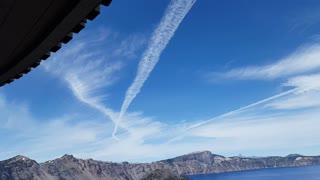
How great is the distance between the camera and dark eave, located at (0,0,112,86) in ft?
29.1

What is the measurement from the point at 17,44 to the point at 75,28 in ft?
10.8

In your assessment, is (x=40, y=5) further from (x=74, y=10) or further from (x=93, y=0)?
(x=93, y=0)

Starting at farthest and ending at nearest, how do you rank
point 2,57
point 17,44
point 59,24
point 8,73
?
point 8,73 < point 2,57 < point 17,44 < point 59,24

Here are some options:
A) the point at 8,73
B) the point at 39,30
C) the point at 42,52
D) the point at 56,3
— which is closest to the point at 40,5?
the point at 56,3

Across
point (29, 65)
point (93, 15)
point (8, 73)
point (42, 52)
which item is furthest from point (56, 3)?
point (8, 73)

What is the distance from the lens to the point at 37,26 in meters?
10.5

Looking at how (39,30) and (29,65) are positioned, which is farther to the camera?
(29,65)

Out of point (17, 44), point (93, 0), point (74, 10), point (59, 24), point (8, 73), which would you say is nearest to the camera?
point (93, 0)

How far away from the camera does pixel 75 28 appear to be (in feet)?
32.5

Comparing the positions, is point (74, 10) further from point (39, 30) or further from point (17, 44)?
point (17, 44)

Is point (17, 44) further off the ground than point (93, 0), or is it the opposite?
point (17, 44)

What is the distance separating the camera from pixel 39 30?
1084 cm

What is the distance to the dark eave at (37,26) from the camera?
29.1 ft

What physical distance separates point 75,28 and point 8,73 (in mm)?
6322
